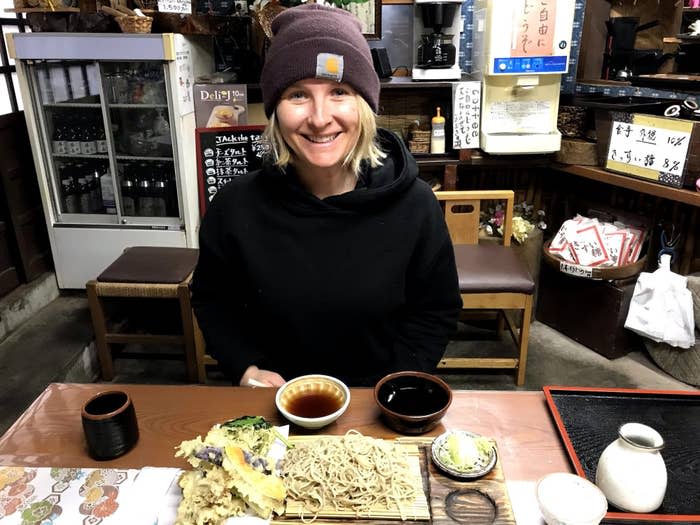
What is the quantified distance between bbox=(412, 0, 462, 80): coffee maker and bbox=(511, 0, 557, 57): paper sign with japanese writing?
39 centimetres

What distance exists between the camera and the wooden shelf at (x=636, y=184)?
3.07m

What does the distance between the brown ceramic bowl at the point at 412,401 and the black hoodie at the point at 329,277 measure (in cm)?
28

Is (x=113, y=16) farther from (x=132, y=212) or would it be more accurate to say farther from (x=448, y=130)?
(x=448, y=130)

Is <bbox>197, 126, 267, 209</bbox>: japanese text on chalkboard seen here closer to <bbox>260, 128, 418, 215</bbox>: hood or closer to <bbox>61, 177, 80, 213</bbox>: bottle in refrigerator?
<bbox>61, 177, 80, 213</bbox>: bottle in refrigerator

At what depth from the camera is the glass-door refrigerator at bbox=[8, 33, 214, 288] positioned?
371cm

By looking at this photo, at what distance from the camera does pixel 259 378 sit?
5.43 ft

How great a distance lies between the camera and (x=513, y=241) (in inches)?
158

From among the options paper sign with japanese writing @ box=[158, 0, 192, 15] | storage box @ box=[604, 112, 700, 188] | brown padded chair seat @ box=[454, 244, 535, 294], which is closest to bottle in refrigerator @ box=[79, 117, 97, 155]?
paper sign with japanese writing @ box=[158, 0, 192, 15]

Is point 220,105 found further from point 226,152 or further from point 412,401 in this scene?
point 412,401

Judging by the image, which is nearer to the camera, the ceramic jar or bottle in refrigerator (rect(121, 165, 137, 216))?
the ceramic jar

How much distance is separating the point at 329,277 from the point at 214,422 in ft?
1.60

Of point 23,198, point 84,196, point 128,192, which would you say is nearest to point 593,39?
point 128,192

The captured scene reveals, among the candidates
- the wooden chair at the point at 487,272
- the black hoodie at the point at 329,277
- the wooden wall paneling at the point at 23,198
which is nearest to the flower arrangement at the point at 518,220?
the wooden chair at the point at 487,272

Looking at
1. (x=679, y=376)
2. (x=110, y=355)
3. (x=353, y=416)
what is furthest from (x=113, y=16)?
(x=679, y=376)
